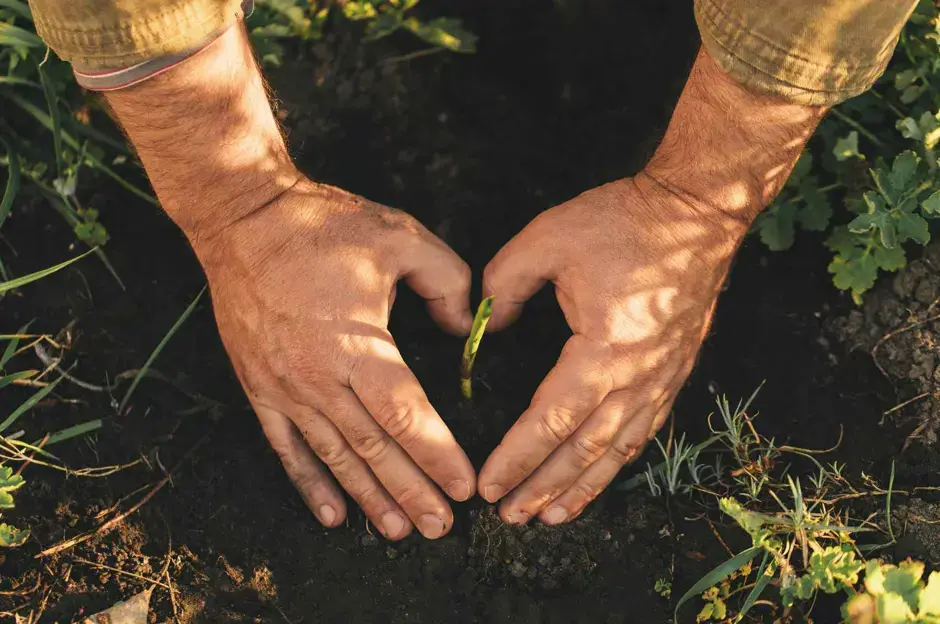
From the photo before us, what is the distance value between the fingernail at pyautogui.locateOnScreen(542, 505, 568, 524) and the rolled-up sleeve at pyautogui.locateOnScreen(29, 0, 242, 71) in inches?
50.9

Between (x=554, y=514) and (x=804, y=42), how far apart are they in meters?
1.15

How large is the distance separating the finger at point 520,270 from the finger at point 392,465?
1.37ft

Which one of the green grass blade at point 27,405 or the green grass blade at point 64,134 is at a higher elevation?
the green grass blade at point 64,134

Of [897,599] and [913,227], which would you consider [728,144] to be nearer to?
[913,227]

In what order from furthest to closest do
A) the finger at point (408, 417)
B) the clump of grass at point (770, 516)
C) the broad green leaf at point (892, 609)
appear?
1. the finger at point (408, 417)
2. the clump of grass at point (770, 516)
3. the broad green leaf at point (892, 609)

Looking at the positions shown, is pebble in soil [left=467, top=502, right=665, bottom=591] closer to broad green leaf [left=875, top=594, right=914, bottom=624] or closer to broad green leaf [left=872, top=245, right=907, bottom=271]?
broad green leaf [left=875, top=594, right=914, bottom=624]

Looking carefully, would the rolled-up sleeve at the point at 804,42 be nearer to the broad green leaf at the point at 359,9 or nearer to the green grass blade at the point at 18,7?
the broad green leaf at the point at 359,9

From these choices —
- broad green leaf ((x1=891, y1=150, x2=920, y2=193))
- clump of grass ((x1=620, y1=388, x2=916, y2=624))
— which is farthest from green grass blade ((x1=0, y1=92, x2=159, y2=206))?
broad green leaf ((x1=891, y1=150, x2=920, y2=193))

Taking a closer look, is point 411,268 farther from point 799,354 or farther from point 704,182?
point 799,354

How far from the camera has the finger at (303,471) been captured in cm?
197

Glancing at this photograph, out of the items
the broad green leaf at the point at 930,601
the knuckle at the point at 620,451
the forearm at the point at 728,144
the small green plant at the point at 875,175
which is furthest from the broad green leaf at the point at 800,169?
the broad green leaf at the point at 930,601

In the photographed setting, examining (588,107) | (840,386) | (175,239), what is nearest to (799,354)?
(840,386)

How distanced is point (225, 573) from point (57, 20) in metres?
1.26

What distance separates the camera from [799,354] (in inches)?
85.1
